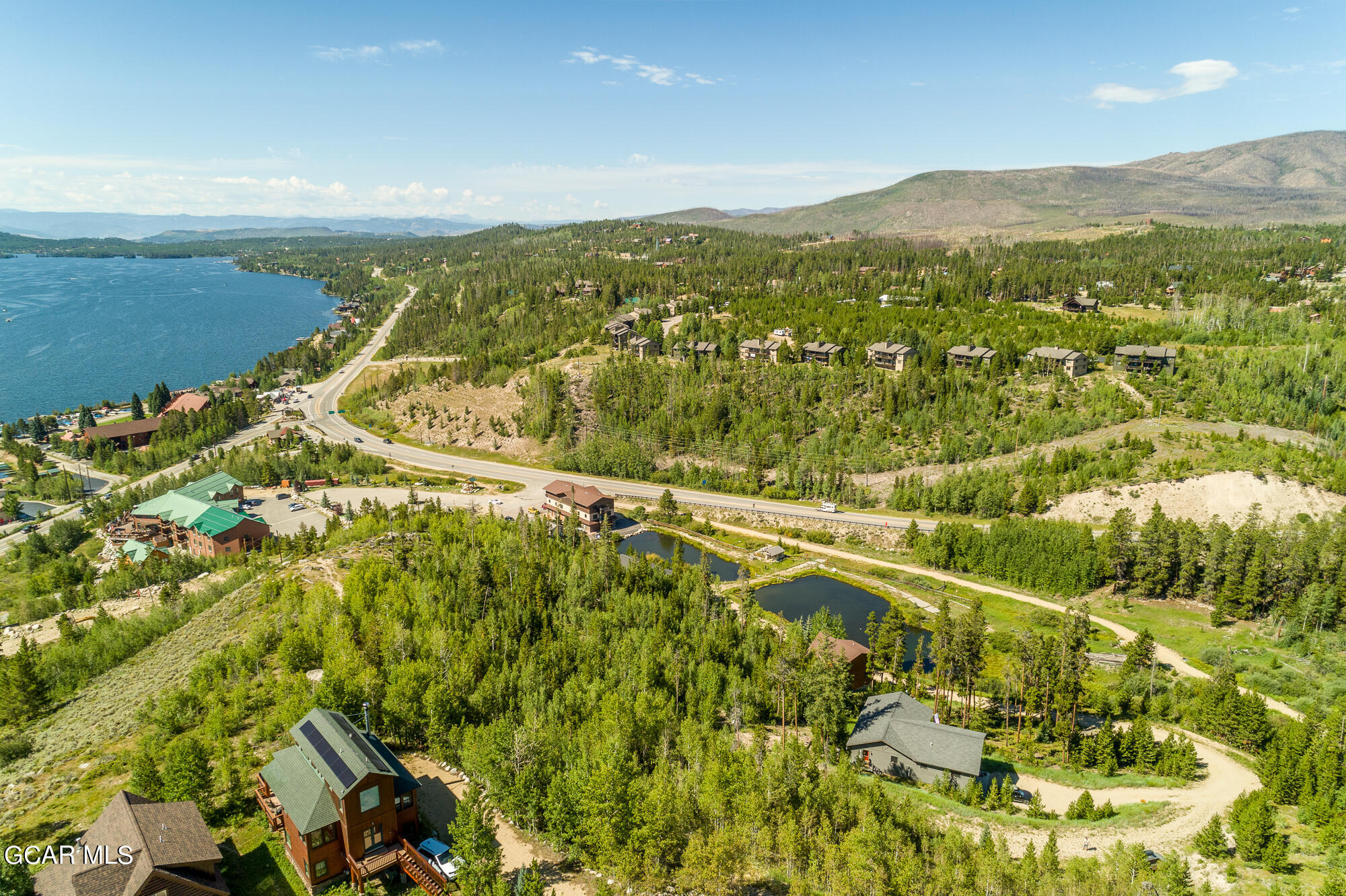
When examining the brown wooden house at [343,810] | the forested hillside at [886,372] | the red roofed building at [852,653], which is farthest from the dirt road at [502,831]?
the forested hillside at [886,372]

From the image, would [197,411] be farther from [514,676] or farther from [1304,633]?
[1304,633]

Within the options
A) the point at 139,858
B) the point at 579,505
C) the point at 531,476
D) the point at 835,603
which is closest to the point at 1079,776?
the point at 835,603

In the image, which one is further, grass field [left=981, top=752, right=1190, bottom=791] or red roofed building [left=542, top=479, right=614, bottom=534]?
red roofed building [left=542, top=479, right=614, bottom=534]

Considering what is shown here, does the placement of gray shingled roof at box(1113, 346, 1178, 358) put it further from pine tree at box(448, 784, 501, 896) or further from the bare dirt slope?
pine tree at box(448, 784, 501, 896)

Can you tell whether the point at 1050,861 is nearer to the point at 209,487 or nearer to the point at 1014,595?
the point at 1014,595

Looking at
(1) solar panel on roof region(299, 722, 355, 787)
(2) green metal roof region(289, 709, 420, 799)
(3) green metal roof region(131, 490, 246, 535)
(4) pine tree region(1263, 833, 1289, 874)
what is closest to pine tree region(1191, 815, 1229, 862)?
(4) pine tree region(1263, 833, 1289, 874)

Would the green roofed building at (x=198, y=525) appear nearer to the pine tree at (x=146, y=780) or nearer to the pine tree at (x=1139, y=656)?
the pine tree at (x=146, y=780)

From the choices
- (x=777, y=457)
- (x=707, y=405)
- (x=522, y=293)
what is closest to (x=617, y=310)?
(x=522, y=293)
